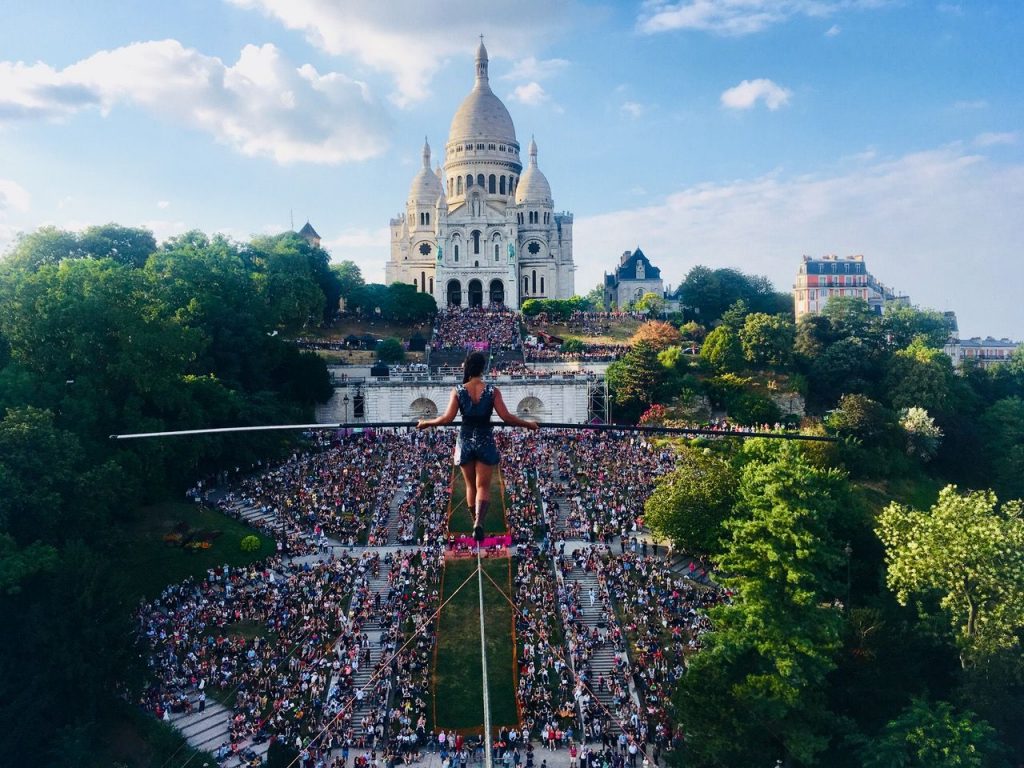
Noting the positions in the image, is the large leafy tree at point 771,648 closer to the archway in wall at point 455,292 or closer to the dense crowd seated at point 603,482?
the dense crowd seated at point 603,482

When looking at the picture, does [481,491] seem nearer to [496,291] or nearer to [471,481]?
[471,481]

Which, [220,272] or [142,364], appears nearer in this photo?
[142,364]

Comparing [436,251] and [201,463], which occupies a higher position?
[436,251]

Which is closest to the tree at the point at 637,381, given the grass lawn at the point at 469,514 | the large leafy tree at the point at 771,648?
the grass lawn at the point at 469,514

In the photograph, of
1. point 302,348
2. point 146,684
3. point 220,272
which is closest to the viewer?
point 146,684

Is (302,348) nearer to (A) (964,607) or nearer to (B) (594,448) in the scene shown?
(B) (594,448)

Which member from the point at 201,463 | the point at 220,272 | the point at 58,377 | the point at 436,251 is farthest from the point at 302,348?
the point at 436,251
